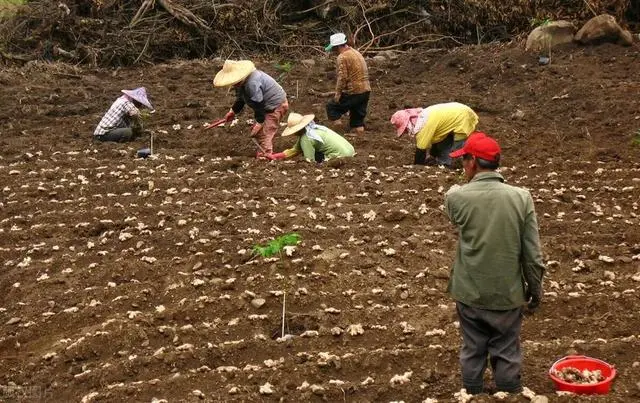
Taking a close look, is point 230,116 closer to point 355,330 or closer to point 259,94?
point 259,94

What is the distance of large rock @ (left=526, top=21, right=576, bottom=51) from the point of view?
12242mm

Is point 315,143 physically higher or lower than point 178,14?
lower

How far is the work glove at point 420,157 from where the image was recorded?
773 centimetres

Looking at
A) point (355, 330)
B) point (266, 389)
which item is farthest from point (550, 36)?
point (266, 389)

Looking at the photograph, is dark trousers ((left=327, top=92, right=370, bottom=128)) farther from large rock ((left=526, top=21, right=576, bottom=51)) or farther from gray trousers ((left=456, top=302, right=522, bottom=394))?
gray trousers ((left=456, top=302, right=522, bottom=394))

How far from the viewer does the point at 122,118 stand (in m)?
9.01

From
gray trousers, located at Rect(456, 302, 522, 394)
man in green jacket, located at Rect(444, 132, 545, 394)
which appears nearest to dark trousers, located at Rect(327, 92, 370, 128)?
man in green jacket, located at Rect(444, 132, 545, 394)

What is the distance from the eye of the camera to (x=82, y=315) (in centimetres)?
529

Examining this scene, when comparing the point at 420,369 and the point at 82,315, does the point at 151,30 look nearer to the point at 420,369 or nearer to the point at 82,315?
the point at 82,315

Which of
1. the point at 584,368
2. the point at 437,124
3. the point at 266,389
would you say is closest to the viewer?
the point at 584,368

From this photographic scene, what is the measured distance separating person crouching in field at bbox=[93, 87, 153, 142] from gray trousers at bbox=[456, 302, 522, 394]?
582 centimetres

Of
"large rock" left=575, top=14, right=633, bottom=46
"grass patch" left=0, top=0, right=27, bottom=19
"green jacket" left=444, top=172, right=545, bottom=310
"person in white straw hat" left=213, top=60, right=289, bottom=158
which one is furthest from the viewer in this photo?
"grass patch" left=0, top=0, right=27, bottom=19

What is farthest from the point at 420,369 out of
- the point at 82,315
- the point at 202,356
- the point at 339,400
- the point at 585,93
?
the point at 585,93

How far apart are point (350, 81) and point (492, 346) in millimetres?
5796
